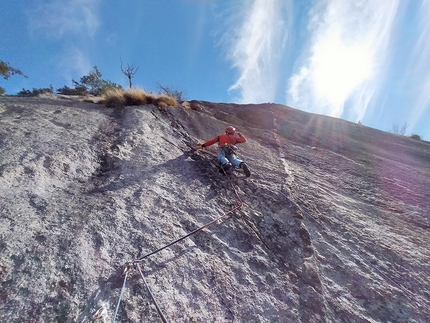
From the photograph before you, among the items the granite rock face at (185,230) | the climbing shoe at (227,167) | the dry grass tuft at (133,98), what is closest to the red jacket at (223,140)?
the granite rock face at (185,230)

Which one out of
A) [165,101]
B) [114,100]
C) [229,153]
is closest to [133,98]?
[114,100]

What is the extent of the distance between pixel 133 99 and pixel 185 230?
17.6 ft

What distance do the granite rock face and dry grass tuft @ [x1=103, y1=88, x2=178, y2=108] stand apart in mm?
1130

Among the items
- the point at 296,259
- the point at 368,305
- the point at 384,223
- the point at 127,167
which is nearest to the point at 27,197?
the point at 127,167

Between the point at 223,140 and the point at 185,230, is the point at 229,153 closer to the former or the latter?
the point at 223,140

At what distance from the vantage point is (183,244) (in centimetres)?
292

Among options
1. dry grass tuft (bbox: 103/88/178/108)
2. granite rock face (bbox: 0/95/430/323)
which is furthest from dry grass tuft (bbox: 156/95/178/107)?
granite rock face (bbox: 0/95/430/323)

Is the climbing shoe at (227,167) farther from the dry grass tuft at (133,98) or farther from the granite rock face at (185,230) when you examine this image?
the dry grass tuft at (133,98)

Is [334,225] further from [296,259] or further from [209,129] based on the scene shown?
[209,129]

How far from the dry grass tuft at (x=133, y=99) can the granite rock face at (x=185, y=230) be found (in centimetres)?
113

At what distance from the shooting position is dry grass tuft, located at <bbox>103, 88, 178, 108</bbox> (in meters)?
7.07

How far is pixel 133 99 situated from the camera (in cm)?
732

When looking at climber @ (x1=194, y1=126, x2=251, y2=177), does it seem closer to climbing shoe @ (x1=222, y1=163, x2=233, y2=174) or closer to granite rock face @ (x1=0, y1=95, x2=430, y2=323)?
climbing shoe @ (x1=222, y1=163, x2=233, y2=174)

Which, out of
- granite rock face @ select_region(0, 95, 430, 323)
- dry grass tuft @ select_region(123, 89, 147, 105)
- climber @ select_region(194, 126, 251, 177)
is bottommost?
granite rock face @ select_region(0, 95, 430, 323)
